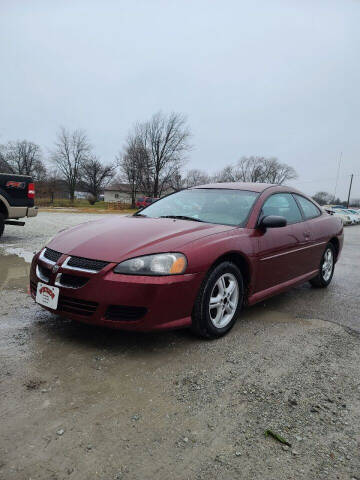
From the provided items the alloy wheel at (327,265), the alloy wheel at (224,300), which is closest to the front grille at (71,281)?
A: the alloy wheel at (224,300)

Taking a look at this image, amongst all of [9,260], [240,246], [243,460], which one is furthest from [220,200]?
[9,260]

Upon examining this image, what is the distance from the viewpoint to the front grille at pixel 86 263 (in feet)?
8.17

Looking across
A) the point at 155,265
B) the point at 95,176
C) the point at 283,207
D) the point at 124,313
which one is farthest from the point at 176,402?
the point at 95,176

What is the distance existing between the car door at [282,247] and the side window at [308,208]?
178mm

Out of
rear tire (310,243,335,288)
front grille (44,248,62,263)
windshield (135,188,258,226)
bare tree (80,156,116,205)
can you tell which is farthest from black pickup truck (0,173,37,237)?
bare tree (80,156,116,205)

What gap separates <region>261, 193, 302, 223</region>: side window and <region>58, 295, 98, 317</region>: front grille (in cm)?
199

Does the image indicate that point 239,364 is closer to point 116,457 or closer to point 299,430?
point 299,430

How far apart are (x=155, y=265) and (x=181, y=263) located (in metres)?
0.20

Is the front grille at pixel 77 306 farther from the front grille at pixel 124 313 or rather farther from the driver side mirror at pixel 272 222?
the driver side mirror at pixel 272 222

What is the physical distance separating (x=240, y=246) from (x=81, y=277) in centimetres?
139

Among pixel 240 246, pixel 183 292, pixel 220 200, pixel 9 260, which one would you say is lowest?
pixel 9 260

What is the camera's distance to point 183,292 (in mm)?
2539

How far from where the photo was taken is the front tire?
2.69 metres

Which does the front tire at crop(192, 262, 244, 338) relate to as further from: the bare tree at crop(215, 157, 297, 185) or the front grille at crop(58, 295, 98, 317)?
the bare tree at crop(215, 157, 297, 185)
